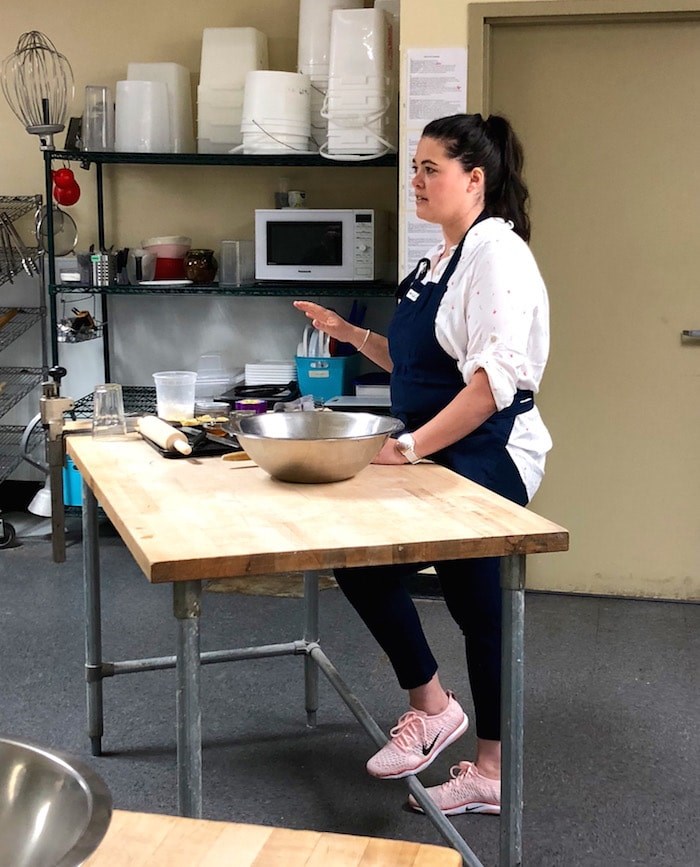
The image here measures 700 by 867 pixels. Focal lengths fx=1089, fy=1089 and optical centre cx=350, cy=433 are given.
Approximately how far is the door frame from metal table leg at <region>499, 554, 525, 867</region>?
2197 mm

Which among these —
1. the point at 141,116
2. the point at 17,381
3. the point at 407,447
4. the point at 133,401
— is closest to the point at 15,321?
the point at 17,381

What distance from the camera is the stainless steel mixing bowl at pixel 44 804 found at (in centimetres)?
70

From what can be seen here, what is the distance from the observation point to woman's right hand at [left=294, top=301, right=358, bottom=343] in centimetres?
248

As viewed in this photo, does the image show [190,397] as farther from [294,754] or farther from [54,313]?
[54,313]

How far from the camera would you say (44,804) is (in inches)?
28.9

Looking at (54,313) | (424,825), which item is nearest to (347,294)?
(54,313)

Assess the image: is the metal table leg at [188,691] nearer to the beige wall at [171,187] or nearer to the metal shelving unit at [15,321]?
the beige wall at [171,187]

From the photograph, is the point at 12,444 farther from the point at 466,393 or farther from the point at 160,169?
the point at 466,393

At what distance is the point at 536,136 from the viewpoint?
359 centimetres

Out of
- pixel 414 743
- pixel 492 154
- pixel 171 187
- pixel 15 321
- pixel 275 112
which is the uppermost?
pixel 275 112

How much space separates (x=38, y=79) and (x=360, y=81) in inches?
61.9

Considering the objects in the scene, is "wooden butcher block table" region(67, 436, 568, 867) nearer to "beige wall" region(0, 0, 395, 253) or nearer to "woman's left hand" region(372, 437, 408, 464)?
"woman's left hand" region(372, 437, 408, 464)

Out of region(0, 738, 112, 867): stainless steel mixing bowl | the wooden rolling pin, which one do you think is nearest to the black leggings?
the wooden rolling pin

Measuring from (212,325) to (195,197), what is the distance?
0.53 m
